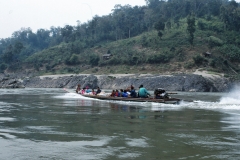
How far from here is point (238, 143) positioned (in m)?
10.1

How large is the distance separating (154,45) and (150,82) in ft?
80.2

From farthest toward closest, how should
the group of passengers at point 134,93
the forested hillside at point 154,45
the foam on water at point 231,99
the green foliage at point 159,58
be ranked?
the green foliage at point 159,58
the forested hillside at point 154,45
the group of passengers at point 134,93
the foam on water at point 231,99

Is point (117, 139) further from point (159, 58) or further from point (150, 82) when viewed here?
point (159, 58)

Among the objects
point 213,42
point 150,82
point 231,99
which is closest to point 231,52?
point 213,42

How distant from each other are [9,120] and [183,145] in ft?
29.5

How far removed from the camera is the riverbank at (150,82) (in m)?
54.2

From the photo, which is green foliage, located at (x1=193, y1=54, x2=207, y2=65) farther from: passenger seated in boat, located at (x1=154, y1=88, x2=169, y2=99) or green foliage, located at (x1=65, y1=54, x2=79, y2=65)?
passenger seated in boat, located at (x1=154, y1=88, x2=169, y2=99)

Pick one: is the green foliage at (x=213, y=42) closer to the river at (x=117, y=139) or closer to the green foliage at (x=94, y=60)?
the green foliage at (x=94, y=60)

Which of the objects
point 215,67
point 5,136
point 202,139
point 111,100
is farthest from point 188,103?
point 215,67

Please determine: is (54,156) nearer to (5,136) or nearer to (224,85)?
(5,136)

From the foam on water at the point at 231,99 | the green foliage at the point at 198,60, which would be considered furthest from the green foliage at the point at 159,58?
the foam on water at the point at 231,99

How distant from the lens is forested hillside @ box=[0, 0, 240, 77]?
230ft

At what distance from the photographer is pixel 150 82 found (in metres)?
58.8

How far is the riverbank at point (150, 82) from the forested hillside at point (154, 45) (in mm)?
6533
